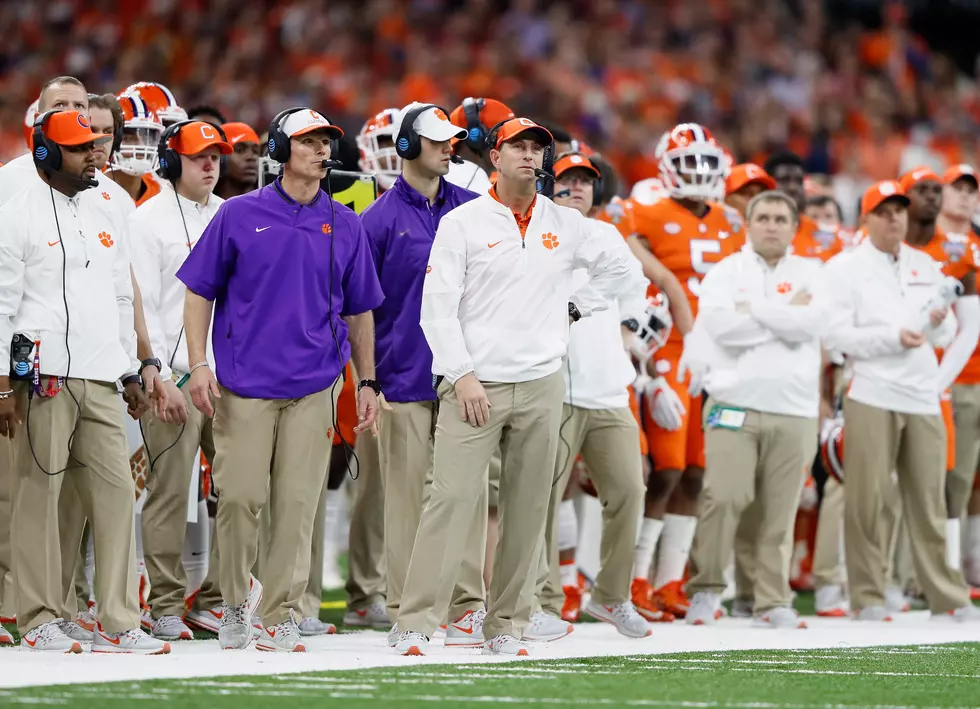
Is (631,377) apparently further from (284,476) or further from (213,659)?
(213,659)

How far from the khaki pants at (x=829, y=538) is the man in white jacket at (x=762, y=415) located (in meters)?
0.98

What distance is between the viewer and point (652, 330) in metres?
9.39

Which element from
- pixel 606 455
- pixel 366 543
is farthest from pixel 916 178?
pixel 366 543

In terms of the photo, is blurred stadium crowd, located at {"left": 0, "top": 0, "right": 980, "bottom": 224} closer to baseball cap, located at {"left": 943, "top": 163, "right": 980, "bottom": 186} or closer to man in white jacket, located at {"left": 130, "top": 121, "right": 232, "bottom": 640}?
baseball cap, located at {"left": 943, "top": 163, "right": 980, "bottom": 186}

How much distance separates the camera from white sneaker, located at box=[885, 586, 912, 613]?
1041 cm

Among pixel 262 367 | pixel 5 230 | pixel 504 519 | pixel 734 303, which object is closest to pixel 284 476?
pixel 262 367

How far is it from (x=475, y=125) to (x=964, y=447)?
398 centimetres

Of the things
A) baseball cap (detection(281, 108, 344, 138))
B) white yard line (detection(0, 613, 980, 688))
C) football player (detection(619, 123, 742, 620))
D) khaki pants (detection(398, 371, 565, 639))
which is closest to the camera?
white yard line (detection(0, 613, 980, 688))

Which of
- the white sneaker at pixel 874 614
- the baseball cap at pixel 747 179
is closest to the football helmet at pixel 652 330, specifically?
the baseball cap at pixel 747 179

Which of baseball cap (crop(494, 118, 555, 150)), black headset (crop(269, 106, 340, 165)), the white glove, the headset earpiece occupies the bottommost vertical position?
the white glove

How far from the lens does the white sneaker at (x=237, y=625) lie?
24.7 feet

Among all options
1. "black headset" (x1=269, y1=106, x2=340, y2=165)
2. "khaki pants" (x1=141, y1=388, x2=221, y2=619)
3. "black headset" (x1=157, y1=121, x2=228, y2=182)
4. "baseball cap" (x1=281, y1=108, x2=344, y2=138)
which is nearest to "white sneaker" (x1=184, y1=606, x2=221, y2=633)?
"khaki pants" (x1=141, y1=388, x2=221, y2=619)

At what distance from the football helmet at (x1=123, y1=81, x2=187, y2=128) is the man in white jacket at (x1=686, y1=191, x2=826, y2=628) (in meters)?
2.96

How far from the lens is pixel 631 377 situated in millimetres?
8891
